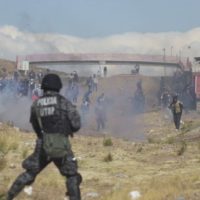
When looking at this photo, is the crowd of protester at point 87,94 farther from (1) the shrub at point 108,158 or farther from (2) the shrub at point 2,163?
(2) the shrub at point 2,163

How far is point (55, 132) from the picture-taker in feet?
24.7

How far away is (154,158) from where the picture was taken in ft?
46.4

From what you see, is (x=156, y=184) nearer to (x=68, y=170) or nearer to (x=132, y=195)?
(x=132, y=195)

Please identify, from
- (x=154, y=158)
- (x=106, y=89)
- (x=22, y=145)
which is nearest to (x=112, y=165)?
(x=154, y=158)

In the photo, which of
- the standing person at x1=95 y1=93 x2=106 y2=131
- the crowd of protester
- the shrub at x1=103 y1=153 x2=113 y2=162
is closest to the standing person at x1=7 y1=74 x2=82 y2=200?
the shrub at x1=103 y1=153 x2=113 y2=162

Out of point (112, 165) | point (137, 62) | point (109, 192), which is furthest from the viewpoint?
point (137, 62)

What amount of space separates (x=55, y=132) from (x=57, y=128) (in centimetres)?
6

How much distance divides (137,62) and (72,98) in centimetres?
3540

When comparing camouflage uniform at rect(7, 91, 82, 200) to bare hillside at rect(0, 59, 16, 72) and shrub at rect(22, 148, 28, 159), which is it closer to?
shrub at rect(22, 148, 28, 159)

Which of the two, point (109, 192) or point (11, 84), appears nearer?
point (109, 192)

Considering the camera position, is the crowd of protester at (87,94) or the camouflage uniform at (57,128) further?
the crowd of protester at (87,94)

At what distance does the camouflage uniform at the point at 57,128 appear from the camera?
7.52m

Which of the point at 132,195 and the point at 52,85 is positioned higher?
the point at 52,85

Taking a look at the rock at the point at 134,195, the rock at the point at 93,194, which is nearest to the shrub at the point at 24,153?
the rock at the point at 93,194
